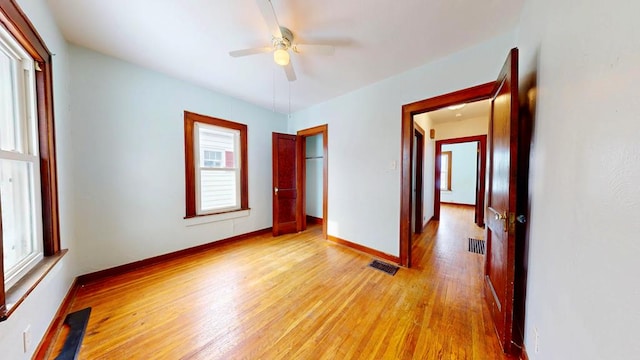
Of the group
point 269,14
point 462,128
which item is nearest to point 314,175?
point 269,14

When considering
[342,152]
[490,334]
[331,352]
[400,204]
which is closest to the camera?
[331,352]

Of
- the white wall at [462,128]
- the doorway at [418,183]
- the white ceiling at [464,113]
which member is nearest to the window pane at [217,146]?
the doorway at [418,183]

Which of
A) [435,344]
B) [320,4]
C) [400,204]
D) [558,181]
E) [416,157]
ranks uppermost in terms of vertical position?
[320,4]

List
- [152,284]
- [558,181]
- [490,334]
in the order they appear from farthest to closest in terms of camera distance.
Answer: [152,284] < [490,334] < [558,181]

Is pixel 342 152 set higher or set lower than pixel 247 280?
higher

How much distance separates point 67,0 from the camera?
153 cm

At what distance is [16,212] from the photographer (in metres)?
1.34

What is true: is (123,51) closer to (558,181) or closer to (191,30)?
(191,30)

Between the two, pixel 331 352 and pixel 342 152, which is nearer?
pixel 331 352

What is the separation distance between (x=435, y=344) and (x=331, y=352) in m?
0.75

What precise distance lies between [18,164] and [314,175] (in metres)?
4.13

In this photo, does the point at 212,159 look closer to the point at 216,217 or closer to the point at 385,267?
the point at 216,217

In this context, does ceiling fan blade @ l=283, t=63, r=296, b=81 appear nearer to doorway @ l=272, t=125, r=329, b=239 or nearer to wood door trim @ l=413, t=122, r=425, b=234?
doorway @ l=272, t=125, r=329, b=239

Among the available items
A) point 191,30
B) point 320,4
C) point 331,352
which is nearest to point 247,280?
point 331,352
